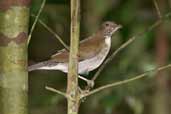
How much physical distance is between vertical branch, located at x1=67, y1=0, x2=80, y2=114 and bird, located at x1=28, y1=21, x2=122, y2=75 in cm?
169

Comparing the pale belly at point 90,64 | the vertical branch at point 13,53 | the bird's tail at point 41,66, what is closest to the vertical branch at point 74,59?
the vertical branch at point 13,53

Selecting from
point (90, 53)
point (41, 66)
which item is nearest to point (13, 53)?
point (41, 66)

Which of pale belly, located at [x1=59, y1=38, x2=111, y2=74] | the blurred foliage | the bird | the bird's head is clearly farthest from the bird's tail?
the bird's head

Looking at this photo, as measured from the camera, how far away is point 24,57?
8.41ft

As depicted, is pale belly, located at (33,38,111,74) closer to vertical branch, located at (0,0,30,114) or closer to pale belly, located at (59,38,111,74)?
pale belly, located at (59,38,111,74)

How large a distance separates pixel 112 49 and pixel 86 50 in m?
0.79

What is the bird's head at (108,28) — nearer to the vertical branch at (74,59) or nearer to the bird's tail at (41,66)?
the bird's tail at (41,66)

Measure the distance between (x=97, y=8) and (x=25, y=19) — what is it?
2.28 metres

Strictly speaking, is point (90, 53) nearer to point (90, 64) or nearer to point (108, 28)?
point (90, 64)

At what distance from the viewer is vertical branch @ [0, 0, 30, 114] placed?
2.54m

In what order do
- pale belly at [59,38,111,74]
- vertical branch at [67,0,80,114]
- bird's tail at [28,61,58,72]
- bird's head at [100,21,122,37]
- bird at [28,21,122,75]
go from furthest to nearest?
bird's head at [100,21,122,37], pale belly at [59,38,111,74], bird at [28,21,122,75], bird's tail at [28,61,58,72], vertical branch at [67,0,80,114]

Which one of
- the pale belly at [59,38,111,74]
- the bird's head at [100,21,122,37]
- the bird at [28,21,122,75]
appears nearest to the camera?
the bird at [28,21,122,75]

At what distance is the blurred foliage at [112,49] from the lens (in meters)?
4.72

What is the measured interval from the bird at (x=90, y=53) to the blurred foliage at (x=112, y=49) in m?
0.10
